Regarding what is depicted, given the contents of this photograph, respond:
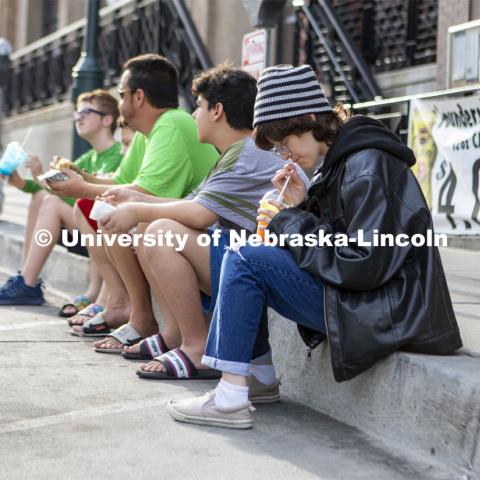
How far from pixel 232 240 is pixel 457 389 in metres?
1.28

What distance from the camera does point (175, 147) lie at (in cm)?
487

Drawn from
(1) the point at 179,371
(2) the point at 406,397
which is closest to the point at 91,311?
(1) the point at 179,371

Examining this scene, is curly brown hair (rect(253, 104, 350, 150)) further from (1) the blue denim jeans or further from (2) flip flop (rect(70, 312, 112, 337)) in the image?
(2) flip flop (rect(70, 312, 112, 337))

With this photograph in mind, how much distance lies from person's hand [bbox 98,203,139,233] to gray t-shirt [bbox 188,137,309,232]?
0.31m

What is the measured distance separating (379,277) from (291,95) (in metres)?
0.82

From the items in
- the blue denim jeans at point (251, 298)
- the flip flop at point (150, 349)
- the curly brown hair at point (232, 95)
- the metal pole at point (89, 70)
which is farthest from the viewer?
the metal pole at point (89, 70)

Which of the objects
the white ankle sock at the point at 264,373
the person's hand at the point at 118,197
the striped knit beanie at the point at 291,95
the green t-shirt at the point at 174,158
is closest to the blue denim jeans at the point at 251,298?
the white ankle sock at the point at 264,373

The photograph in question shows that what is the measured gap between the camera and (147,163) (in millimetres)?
4867

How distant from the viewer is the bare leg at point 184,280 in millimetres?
4176

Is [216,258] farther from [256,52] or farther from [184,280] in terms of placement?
[256,52]

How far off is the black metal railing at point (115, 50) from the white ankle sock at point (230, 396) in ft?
36.1

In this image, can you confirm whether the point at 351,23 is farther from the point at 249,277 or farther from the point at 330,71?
the point at 249,277

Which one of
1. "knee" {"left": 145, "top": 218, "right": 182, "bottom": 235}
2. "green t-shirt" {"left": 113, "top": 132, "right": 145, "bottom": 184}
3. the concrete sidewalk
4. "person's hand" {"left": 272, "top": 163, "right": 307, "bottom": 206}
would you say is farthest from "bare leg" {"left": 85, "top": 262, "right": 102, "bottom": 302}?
"person's hand" {"left": 272, "top": 163, "right": 307, "bottom": 206}

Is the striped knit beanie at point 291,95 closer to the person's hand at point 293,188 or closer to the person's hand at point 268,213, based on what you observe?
the person's hand at point 293,188
